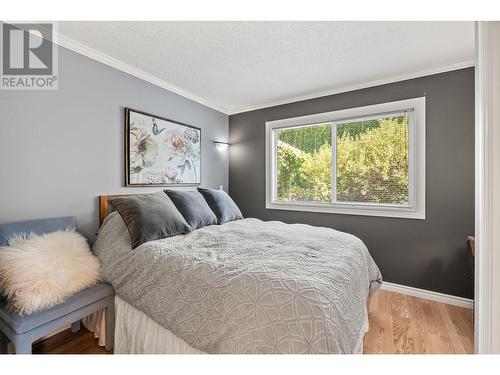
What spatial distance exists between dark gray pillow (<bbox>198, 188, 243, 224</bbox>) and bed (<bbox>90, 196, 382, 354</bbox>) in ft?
2.10

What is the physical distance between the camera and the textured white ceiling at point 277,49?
6.02ft

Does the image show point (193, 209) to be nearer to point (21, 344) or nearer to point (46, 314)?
point (46, 314)

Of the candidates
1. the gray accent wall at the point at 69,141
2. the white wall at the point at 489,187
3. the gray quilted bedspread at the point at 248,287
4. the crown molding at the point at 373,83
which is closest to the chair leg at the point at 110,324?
the gray quilted bedspread at the point at 248,287

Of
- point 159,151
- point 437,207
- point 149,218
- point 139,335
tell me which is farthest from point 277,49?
point 139,335

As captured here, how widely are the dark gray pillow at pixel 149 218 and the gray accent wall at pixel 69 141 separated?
0.48m

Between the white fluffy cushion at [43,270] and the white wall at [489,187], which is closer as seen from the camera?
the white wall at [489,187]

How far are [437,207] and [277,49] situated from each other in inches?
90.2

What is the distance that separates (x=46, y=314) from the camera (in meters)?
1.32

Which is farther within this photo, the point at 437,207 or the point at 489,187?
the point at 437,207

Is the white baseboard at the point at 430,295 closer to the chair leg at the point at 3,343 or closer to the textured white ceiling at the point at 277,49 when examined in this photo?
the textured white ceiling at the point at 277,49

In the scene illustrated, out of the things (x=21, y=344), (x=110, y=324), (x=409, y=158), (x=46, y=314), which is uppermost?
(x=409, y=158)
